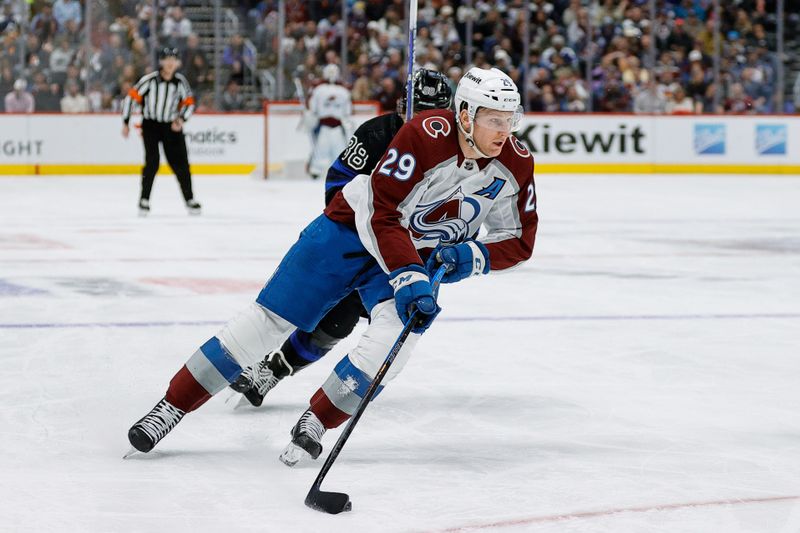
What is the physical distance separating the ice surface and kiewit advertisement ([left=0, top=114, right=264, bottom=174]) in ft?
24.7

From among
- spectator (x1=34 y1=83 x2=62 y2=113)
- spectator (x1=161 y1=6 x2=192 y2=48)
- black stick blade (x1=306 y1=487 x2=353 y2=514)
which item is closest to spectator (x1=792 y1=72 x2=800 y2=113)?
spectator (x1=161 y1=6 x2=192 y2=48)

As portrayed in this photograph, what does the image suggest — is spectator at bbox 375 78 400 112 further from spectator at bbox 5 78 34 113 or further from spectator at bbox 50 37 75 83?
spectator at bbox 5 78 34 113

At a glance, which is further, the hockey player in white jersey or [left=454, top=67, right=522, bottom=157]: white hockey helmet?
the hockey player in white jersey

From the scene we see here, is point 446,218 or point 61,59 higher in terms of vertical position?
point 61,59

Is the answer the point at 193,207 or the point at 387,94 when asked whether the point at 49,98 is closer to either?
the point at 387,94

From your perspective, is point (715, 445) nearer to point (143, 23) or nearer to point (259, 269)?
point (259, 269)

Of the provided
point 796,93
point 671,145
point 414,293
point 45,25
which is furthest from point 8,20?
point 414,293

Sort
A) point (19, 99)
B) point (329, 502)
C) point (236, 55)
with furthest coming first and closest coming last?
point (236, 55), point (19, 99), point (329, 502)

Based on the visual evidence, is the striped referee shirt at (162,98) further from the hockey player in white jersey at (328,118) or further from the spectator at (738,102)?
the spectator at (738,102)

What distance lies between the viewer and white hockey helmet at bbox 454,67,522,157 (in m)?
3.28

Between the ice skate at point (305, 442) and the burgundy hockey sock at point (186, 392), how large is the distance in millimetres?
277

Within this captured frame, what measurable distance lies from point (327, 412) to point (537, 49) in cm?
1492

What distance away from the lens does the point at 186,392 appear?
3.50 m

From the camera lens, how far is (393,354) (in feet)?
10.9
